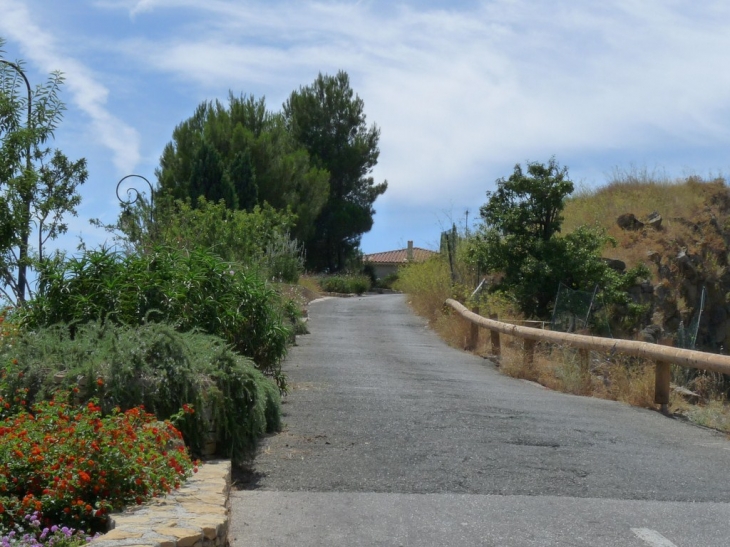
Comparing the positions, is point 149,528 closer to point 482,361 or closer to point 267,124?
point 482,361

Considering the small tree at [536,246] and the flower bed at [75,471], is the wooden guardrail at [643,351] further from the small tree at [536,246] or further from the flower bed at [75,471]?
the flower bed at [75,471]

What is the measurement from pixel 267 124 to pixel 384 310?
1801 cm

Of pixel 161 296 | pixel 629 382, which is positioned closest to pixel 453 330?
pixel 629 382

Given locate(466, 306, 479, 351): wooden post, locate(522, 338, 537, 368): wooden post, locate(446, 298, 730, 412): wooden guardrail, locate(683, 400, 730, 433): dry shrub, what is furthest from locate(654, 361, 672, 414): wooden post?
locate(466, 306, 479, 351): wooden post

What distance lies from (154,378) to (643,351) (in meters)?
7.82

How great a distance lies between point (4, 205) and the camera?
9.71 meters

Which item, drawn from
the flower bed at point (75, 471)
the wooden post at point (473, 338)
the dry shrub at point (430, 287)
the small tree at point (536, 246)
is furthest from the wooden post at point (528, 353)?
the flower bed at point (75, 471)

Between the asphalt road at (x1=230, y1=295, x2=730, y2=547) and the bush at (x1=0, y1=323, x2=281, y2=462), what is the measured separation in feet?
1.77

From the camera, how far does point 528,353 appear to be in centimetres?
1616

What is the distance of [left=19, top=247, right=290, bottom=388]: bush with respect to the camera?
9.55m

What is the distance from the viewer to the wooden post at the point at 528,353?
1598cm

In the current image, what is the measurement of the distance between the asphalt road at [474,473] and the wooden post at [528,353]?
279 centimetres

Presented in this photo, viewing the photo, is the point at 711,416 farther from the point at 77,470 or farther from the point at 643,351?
the point at 77,470

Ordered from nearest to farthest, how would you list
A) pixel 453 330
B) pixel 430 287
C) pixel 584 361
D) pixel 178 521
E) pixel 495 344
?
1. pixel 178 521
2. pixel 584 361
3. pixel 495 344
4. pixel 453 330
5. pixel 430 287
